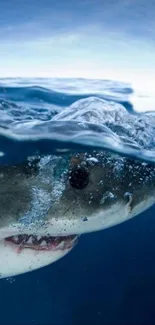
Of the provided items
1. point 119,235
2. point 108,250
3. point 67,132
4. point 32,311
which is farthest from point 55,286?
point 67,132

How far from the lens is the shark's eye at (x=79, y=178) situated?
3.67 metres

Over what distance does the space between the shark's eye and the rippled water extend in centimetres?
97

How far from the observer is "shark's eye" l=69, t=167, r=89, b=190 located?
12.0 feet

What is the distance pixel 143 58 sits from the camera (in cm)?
506

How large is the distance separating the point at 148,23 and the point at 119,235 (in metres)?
20.0

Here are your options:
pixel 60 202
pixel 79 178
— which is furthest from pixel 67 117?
pixel 60 202

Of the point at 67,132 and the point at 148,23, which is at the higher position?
the point at 148,23

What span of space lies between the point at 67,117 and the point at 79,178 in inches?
62.1

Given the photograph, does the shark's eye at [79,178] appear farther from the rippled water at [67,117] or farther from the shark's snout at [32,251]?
the rippled water at [67,117]

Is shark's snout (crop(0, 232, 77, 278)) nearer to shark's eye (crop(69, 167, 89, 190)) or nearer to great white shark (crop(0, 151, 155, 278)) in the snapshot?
great white shark (crop(0, 151, 155, 278))

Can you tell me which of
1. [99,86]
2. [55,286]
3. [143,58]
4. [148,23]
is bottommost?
[55,286]

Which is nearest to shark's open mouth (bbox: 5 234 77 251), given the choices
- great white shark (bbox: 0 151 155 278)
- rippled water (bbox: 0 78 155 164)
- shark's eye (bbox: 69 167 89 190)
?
great white shark (bbox: 0 151 155 278)

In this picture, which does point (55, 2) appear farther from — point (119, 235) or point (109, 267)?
point (109, 267)

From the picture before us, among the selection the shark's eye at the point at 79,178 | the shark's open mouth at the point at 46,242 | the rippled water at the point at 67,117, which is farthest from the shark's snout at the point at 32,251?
the rippled water at the point at 67,117
